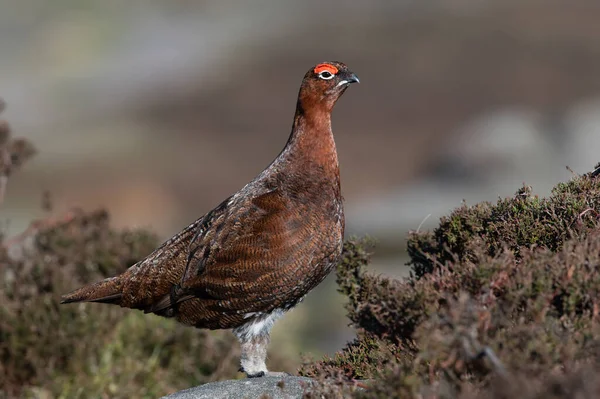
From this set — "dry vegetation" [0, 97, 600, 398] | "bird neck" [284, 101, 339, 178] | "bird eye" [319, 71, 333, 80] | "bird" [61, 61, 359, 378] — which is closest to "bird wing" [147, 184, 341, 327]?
"bird" [61, 61, 359, 378]

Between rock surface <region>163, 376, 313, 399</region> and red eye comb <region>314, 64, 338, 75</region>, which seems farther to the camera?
red eye comb <region>314, 64, 338, 75</region>

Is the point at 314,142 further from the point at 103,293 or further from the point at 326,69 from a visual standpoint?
the point at 103,293

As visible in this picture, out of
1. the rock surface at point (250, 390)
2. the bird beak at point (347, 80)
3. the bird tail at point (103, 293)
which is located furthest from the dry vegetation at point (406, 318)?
the bird tail at point (103, 293)

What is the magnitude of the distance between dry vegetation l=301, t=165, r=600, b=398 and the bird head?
1533 mm

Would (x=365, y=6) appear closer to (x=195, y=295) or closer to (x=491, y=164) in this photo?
(x=491, y=164)

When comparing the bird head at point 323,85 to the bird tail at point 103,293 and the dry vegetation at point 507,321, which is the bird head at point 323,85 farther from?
the bird tail at point 103,293

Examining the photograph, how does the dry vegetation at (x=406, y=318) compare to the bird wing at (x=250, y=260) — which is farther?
the bird wing at (x=250, y=260)

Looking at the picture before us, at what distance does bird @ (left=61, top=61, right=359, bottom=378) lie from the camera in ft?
15.2

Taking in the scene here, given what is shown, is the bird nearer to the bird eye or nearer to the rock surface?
the bird eye

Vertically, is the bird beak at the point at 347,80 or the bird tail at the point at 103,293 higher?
the bird beak at the point at 347,80

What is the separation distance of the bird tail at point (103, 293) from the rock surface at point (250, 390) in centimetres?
135

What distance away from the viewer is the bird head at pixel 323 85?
5.24m

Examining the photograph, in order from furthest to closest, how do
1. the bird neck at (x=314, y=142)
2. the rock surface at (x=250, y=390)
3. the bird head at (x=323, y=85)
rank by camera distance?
1. the bird head at (x=323, y=85)
2. the bird neck at (x=314, y=142)
3. the rock surface at (x=250, y=390)

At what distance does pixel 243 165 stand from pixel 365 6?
16.5m
